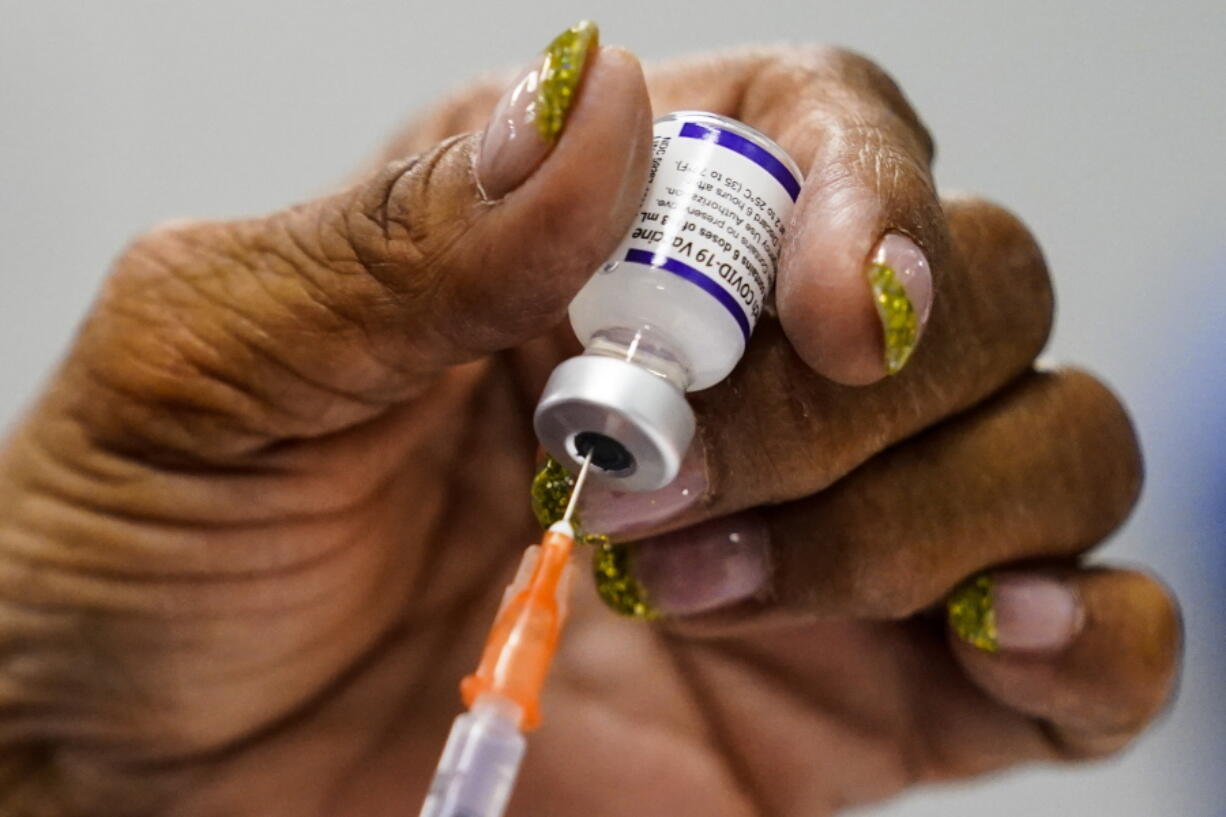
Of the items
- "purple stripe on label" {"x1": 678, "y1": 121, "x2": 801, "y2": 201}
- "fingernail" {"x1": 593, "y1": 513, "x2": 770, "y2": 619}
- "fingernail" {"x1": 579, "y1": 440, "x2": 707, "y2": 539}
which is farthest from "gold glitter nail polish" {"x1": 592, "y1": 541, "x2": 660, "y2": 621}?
"purple stripe on label" {"x1": 678, "y1": 121, "x2": 801, "y2": 201}

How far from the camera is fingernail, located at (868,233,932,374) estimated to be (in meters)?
0.57

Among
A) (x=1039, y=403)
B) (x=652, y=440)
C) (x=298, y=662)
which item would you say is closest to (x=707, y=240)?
(x=652, y=440)

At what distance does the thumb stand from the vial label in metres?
0.02

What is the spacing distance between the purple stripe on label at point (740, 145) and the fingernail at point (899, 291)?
0.23 ft

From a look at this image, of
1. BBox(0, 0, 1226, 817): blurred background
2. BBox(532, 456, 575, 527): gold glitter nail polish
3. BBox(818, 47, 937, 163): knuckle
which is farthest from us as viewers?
BBox(0, 0, 1226, 817): blurred background

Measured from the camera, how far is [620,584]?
81 cm

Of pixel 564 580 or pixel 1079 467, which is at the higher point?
pixel 1079 467

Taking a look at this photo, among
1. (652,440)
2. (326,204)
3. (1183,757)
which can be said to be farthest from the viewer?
(1183,757)

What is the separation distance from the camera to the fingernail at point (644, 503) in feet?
2.14

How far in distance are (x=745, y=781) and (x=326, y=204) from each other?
2.16 feet

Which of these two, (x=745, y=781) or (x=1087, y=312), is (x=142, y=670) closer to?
(x=745, y=781)

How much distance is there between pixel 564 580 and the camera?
0.55m

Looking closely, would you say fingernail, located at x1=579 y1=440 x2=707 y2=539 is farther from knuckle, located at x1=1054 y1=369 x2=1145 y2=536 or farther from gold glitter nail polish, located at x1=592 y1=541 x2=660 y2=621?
knuckle, located at x1=1054 y1=369 x2=1145 y2=536

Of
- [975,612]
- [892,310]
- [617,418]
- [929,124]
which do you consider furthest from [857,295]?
[929,124]
